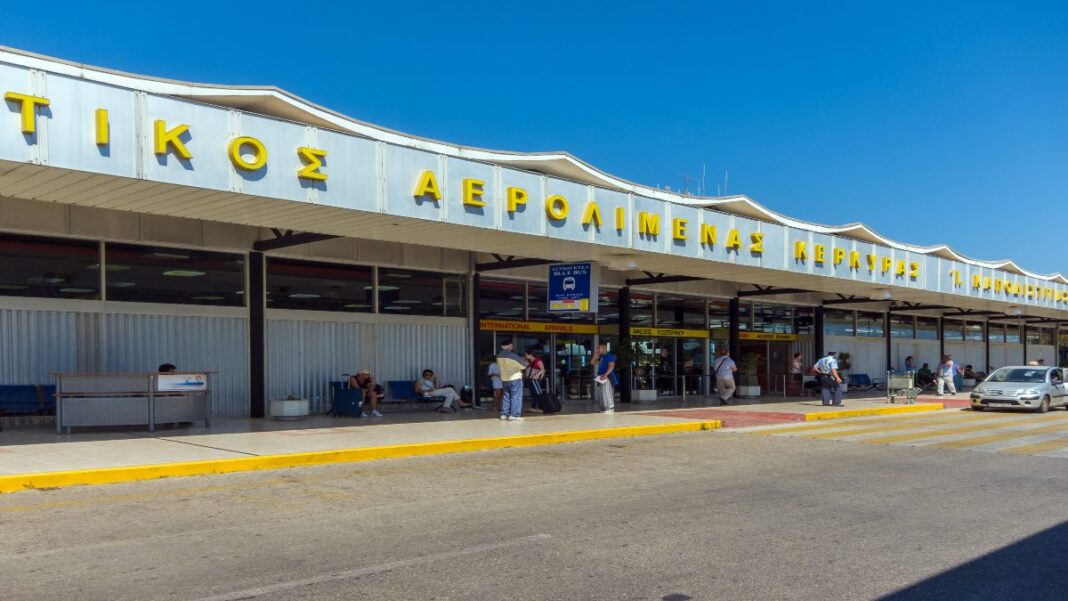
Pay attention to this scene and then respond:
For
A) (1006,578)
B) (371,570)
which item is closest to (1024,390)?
(1006,578)

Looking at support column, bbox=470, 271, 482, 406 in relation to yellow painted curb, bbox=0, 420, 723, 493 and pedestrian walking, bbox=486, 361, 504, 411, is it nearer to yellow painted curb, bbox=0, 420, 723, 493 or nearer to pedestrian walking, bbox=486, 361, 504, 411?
pedestrian walking, bbox=486, 361, 504, 411

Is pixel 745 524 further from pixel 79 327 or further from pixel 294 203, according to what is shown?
pixel 79 327

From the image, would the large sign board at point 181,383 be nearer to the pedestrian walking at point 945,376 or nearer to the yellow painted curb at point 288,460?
the yellow painted curb at point 288,460

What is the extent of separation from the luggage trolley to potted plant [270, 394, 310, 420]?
1739 cm

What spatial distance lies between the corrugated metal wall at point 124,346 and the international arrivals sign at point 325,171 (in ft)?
17.7

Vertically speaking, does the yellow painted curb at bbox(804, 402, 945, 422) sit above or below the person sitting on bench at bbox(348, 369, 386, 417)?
below

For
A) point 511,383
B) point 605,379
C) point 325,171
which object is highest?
point 325,171

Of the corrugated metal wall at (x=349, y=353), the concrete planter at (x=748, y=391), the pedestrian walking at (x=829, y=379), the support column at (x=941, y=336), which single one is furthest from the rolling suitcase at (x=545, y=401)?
the support column at (x=941, y=336)

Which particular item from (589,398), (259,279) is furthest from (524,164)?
(589,398)

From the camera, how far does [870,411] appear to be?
23391mm

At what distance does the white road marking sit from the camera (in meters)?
5.59

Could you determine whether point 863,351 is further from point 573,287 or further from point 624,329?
point 573,287

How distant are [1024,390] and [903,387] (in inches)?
150

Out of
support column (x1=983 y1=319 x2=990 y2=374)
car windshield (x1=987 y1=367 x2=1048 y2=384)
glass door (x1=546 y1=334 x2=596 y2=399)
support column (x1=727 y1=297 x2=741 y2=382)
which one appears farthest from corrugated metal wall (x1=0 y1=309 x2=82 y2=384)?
support column (x1=983 y1=319 x2=990 y2=374)
